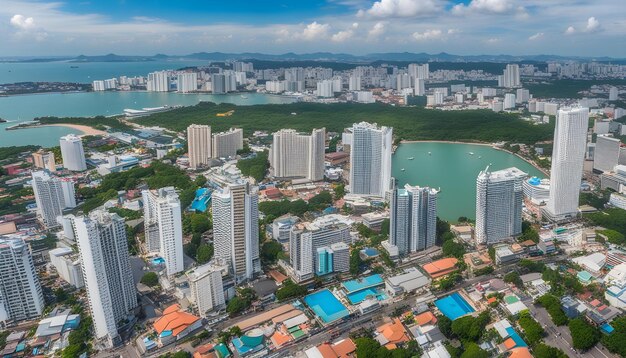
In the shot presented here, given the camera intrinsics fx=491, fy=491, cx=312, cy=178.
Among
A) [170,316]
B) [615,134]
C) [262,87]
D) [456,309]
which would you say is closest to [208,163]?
[170,316]

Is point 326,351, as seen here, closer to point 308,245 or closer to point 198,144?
point 308,245

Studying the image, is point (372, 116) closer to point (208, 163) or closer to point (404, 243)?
point (208, 163)

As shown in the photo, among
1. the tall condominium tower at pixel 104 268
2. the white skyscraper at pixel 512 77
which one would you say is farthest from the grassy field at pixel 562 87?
the tall condominium tower at pixel 104 268

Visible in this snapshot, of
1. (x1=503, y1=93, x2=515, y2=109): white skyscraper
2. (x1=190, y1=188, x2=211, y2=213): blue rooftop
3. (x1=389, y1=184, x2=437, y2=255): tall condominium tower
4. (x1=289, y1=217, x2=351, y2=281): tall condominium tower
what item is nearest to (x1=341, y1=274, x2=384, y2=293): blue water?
(x1=289, y1=217, x2=351, y2=281): tall condominium tower

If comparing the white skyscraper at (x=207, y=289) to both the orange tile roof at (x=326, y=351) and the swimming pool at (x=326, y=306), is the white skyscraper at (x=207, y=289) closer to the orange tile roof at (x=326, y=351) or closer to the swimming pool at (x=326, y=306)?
the swimming pool at (x=326, y=306)

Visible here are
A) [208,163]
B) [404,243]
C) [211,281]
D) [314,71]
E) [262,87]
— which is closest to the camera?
[211,281]
